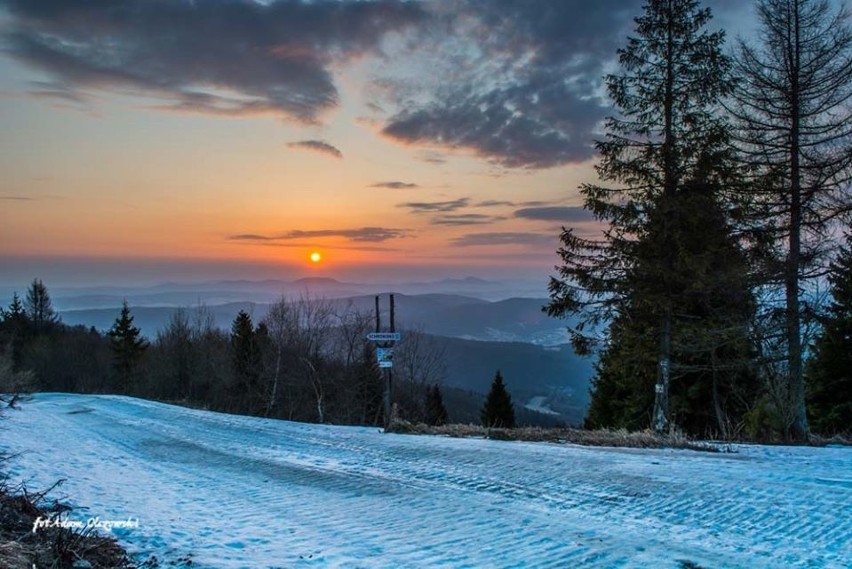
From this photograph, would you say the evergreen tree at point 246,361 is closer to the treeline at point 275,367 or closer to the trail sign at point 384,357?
Result: the treeline at point 275,367

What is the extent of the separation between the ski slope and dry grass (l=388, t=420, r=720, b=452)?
709 millimetres

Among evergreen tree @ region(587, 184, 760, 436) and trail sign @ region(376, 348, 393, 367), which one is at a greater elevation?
evergreen tree @ region(587, 184, 760, 436)

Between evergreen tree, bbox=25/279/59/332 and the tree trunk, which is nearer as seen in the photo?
the tree trunk

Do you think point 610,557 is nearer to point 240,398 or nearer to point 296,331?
point 296,331

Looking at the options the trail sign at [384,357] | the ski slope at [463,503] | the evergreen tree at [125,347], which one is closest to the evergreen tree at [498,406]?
the trail sign at [384,357]

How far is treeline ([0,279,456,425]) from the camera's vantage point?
1694 inches

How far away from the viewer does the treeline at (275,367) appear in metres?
43.0

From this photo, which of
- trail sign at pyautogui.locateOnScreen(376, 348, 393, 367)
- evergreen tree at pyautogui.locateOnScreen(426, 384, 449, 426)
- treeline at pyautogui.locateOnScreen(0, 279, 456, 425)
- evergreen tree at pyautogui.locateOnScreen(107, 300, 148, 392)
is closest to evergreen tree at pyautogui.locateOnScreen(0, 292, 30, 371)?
treeline at pyautogui.locateOnScreen(0, 279, 456, 425)

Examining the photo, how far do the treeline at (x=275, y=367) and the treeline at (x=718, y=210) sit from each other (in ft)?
65.3

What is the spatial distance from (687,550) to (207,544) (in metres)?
4.25

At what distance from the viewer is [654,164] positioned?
52.1ft

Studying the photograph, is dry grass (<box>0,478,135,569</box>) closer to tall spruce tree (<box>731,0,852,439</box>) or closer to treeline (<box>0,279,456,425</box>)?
tall spruce tree (<box>731,0,852,439</box>)

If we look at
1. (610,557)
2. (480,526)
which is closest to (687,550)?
(610,557)

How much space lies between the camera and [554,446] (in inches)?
406
